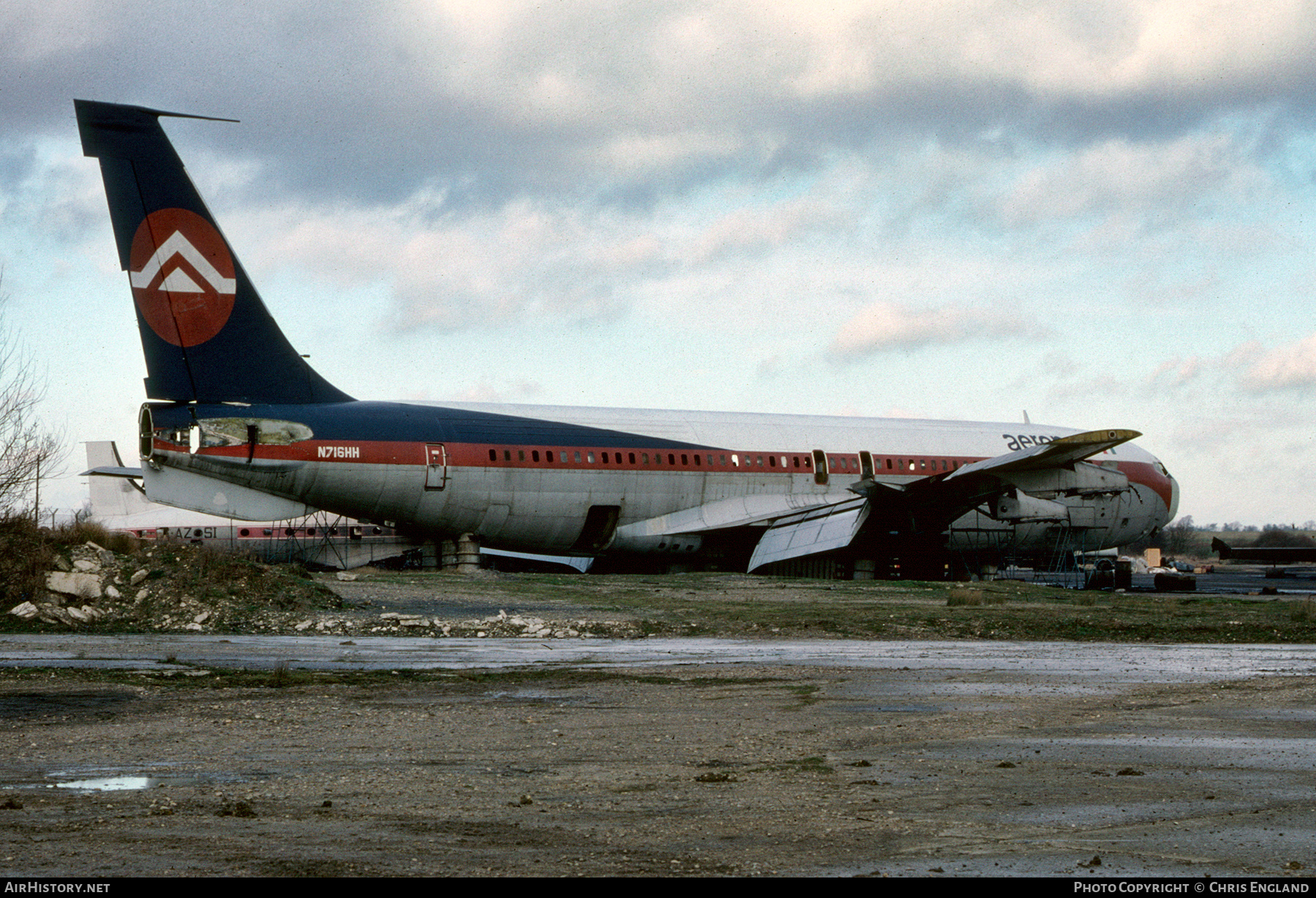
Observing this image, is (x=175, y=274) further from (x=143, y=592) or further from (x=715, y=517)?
(x=715, y=517)

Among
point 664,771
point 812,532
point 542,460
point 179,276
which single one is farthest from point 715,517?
point 664,771

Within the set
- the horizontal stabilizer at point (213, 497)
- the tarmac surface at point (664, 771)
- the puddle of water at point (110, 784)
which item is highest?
the horizontal stabilizer at point (213, 497)

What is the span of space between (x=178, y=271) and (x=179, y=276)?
0.13 m

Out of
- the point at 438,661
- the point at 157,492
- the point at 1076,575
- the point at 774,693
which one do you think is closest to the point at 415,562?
the point at 157,492

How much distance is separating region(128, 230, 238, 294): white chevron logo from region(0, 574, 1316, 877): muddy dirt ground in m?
17.6

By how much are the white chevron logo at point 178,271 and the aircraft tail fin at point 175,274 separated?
0.02m

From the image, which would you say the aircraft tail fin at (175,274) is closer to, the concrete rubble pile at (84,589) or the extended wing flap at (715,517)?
the concrete rubble pile at (84,589)

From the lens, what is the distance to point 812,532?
34938 mm

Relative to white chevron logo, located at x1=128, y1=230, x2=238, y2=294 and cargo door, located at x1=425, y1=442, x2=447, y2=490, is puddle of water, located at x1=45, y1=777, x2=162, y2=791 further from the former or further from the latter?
cargo door, located at x1=425, y1=442, x2=447, y2=490

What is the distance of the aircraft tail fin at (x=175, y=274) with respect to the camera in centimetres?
2819

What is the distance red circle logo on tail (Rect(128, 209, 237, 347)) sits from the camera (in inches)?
1128

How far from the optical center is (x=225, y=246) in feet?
96.9

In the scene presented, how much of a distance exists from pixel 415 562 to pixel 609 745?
124 feet

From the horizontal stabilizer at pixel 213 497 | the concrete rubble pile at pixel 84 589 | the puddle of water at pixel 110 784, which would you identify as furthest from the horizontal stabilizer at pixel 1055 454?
the puddle of water at pixel 110 784
